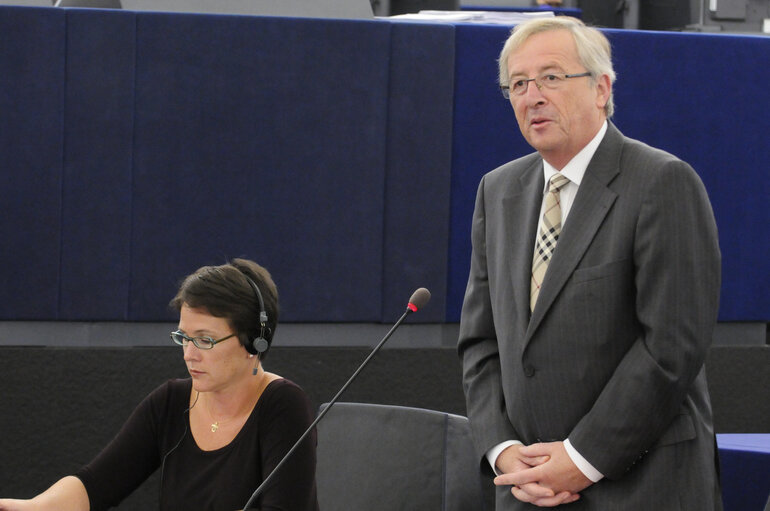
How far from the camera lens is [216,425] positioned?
87.0 inches

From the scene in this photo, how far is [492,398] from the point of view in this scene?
1942mm

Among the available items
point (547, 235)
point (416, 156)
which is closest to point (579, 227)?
point (547, 235)

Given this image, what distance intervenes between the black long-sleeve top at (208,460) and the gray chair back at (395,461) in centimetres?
20

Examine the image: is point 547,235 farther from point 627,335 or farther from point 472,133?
A: point 472,133

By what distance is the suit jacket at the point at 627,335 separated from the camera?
173 cm

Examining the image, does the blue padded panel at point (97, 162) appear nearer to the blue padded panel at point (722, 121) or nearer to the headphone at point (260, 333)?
the headphone at point (260, 333)

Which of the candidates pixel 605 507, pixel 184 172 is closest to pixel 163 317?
pixel 184 172

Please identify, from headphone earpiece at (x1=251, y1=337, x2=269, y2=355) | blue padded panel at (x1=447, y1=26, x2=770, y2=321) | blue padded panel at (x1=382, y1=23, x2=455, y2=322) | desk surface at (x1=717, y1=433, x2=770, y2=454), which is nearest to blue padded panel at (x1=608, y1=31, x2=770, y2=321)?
blue padded panel at (x1=447, y1=26, x2=770, y2=321)

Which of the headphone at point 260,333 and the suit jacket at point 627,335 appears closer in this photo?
the suit jacket at point 627,335

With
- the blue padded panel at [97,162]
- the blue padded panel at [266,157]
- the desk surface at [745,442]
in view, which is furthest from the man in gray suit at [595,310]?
the blue padded panel at [97,162]

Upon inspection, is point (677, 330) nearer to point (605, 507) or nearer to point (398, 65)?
point (605, 507)

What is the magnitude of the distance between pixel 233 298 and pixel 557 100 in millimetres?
758

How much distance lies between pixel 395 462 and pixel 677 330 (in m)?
0.81

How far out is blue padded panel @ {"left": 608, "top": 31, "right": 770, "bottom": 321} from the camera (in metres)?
3.48
